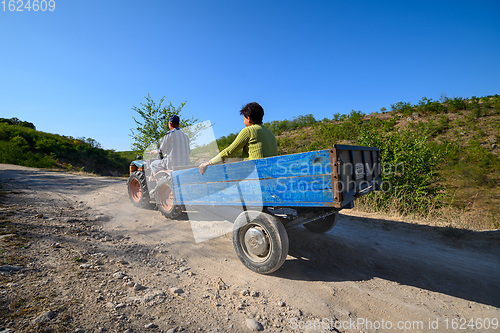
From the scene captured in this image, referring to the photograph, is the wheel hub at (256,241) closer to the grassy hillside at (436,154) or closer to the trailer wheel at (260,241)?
the trailer wheel at (260,241)

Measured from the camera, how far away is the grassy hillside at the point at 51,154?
65.2 ft

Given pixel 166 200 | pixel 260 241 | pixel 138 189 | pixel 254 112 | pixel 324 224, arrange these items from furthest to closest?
pixel 138 189, pixel 166 200, pixel 324 224, pixel 254 112, pixel 260 241

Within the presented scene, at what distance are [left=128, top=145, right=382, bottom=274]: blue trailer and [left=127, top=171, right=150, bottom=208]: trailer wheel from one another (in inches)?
105

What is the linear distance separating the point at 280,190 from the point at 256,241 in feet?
2.59

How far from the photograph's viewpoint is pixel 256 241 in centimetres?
299

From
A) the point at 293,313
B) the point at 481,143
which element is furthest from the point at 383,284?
the point at 481,143

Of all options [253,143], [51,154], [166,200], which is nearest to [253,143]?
[253,143]

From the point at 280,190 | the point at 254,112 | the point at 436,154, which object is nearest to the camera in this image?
the point at 280,190

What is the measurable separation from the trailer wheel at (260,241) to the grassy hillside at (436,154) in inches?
194

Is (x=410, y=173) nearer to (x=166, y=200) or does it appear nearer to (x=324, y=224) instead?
(x=324, y=224)

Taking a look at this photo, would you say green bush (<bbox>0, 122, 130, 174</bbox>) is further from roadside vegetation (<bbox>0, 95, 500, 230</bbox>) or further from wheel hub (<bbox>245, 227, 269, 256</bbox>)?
wheel hub (<bbox>245, 227, 269, 256</bbox>)

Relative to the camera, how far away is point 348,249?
12.7 ft

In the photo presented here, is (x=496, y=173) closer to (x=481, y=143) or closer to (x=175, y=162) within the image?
(x=481, y=143)

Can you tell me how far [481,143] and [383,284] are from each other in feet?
80.2
